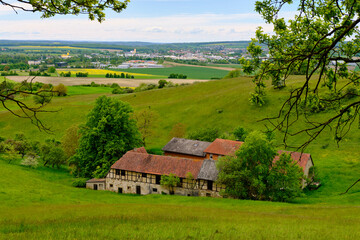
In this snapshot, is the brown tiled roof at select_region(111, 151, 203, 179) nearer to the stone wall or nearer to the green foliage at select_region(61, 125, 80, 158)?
the stone wall

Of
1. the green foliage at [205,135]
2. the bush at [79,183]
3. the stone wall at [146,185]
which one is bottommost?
the bush at [79,183]

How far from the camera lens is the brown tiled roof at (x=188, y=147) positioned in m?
58.8

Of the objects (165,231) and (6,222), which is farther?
(6,222)

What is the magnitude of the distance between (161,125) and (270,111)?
95.0 feet

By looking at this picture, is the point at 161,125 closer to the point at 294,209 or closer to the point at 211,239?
the point at 294,209

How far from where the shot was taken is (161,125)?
84188mm

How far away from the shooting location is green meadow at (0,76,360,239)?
13.3 meters

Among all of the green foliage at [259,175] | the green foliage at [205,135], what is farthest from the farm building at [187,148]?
the green foliage at [259,175]

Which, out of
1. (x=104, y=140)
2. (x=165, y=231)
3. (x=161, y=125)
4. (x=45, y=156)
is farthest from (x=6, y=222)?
(x=161, y=125)

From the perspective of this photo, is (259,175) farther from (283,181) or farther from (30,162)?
(30,162)

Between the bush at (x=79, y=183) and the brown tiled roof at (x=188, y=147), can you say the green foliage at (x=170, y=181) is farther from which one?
the brown tiled roof at (x=188, y=147)

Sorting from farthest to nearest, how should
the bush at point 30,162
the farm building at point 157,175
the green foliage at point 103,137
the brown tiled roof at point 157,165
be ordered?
the bush at point 30,162
the green foliage at point 103,137
the brown tiled roof at point 157,165
the farm building at point 157,175

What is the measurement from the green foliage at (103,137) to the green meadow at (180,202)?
483 cm

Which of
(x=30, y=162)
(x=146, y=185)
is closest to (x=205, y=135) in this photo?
(x=146, y=185)
